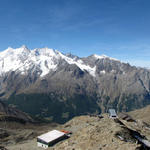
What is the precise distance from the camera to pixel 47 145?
177 feet

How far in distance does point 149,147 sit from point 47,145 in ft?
97.8

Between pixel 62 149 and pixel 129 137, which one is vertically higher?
pixel 129 137

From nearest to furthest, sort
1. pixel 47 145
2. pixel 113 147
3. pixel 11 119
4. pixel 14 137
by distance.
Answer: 1. pixel 113 147
2. pixel 47 145
3. pixel 14 137
4. pixel 11 119

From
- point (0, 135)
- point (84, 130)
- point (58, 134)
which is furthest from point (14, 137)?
point (84, 130)

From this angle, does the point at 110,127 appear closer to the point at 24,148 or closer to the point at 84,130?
the point at 84,130

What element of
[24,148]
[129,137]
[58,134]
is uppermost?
[129,137]

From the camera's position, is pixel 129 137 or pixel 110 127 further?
pixel 110 127

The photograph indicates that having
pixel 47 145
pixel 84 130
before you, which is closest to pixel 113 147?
pixel 84 130

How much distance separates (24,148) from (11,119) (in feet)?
364

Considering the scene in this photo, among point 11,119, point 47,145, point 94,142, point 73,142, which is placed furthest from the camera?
point 11,119

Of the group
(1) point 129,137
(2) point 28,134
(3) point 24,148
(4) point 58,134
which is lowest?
(2) point 28,134

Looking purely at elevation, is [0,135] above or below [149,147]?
below

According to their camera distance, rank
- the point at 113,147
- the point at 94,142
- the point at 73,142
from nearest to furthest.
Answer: the point at 113,147 < the point at 94,142 < the point at 73,142

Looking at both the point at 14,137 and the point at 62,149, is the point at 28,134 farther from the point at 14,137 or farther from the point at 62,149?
the point at 62,149
